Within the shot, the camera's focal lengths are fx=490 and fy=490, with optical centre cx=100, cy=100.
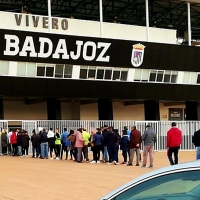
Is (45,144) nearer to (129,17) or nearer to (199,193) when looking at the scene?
(199,193)

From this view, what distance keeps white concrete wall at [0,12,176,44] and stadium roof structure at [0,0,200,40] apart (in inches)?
188

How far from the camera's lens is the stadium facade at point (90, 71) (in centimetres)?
3941

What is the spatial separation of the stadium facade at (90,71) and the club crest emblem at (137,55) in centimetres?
9

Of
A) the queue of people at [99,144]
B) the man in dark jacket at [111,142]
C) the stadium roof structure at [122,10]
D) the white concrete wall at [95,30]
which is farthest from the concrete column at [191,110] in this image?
the man in dark jacket at [111,142]

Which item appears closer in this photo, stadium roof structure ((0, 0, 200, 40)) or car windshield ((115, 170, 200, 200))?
car windshield ((115, 170, 200, 200))

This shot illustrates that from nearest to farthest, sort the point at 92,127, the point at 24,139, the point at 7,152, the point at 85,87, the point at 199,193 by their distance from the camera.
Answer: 1. the point at 199,193
2. the point at 24,139
3. the point at 7,152
4. the point at 92,127
5. the point at 85,87

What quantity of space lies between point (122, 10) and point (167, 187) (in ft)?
161

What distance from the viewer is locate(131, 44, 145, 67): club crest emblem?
43906mm

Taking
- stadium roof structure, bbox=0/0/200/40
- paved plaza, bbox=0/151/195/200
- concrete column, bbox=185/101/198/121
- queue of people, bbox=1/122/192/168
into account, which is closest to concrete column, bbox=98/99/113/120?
concrete column, bbox=185/101/198/121

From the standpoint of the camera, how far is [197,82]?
48.5 metres

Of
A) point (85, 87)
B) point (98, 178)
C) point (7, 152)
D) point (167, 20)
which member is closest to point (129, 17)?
point (167, 20)

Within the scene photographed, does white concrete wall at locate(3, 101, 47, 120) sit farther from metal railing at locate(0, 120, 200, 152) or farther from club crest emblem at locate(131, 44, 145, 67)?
metal railing at locate(0, 120, 200, 152)

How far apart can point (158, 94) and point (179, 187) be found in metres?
42.8

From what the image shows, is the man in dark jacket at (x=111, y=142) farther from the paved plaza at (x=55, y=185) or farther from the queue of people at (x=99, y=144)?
the paved plaza at (x=55, y=185)
